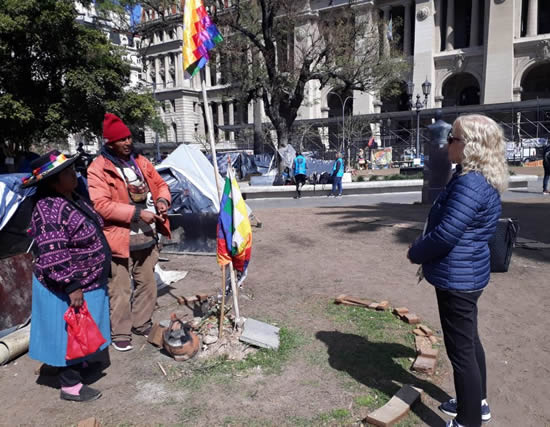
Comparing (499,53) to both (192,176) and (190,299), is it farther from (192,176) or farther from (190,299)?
(190,299)

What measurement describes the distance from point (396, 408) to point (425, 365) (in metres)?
0.67

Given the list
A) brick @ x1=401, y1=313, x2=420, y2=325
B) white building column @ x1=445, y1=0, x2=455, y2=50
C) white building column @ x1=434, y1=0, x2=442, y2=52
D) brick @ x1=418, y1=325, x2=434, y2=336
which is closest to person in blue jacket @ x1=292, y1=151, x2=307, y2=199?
brick @ x1=401, y1=313, x2=420, y2=325

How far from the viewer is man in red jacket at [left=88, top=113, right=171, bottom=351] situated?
369 centimetres

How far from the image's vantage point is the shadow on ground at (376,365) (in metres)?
3.12

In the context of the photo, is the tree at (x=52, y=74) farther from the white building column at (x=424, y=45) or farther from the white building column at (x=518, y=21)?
the white building column at (x=518, y=21)

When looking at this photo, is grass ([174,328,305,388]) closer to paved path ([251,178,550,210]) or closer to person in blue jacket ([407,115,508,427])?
person in blue jacket ([407,115,508,427])

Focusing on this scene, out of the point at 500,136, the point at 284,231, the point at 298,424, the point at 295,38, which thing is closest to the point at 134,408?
the point at 298,424

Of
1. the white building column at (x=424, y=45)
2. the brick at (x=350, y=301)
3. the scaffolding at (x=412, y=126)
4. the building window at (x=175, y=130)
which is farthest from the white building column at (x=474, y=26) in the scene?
the brick at (x=350, y=301)

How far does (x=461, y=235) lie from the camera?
2.39 meters

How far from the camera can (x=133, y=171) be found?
3.97m

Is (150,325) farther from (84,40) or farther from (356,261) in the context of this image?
(84,40)

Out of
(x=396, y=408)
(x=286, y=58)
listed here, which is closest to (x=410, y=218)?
(x=396, y=408)

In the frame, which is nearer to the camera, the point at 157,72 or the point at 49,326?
the point at 49,326

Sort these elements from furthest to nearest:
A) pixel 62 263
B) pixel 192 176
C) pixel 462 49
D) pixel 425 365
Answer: pixel 462 49 < pixel 192 176 < pixel 425 365 < pixel 62 263
